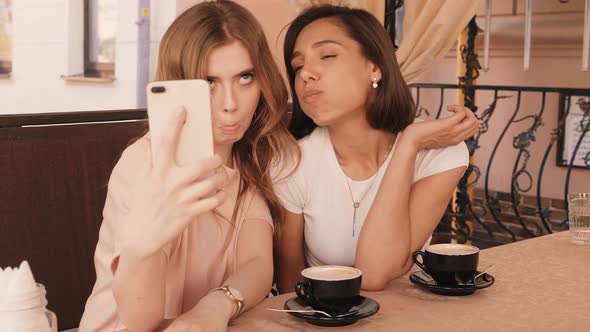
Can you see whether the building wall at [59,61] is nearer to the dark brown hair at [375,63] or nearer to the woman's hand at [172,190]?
the dark brown hair at [375,63]

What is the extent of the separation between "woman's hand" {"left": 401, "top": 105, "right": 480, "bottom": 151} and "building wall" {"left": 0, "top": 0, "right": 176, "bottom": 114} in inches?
206

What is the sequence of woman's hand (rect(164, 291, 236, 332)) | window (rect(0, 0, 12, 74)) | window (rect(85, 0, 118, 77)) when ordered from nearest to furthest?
woman's hand (rect(164, 291, 236, 332)) → window (rect(85, 0, 118, 77)) → window (rect(0, 0, 12, 74))

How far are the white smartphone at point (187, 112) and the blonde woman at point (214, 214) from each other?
0.47ft

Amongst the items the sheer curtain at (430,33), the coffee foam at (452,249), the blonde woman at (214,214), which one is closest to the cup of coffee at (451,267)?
the coffee foam at (452,249)

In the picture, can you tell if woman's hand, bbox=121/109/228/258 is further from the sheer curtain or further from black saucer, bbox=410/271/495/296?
the sheer curtain

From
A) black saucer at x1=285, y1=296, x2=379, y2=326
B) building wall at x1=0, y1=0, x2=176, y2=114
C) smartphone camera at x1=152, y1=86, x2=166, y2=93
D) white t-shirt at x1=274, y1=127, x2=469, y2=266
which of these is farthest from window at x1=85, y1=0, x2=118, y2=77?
smartphone camera at x1=152, y1=86, x2=166, y2=93

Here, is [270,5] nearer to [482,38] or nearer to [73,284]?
[73,284]

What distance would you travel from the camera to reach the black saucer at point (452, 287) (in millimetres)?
1255

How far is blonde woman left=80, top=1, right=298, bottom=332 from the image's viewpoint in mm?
1096

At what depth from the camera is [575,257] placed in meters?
1.56

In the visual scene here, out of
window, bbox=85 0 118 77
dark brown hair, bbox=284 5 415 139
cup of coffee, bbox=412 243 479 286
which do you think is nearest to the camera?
cup of coffee, bbox=412 243 479 286

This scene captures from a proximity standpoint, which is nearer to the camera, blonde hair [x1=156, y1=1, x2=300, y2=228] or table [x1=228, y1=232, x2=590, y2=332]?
table [x1=228, y1=232, x2=590, y2=332]

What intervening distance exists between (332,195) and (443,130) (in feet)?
1.03

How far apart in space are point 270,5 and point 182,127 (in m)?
2.53
